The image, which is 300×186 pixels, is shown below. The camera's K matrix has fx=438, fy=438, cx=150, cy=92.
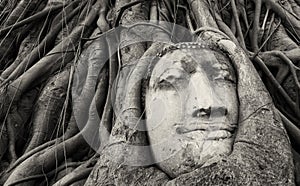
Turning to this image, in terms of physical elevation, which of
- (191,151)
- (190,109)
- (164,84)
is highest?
(164,84)

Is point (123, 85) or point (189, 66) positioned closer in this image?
point (189, 66)

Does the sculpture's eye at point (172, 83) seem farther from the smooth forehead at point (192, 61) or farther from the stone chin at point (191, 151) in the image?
the stone chin at point (191, 151)

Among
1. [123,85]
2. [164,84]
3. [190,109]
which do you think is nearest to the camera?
[190,109]

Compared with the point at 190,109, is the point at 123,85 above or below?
above

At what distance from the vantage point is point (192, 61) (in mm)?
1644

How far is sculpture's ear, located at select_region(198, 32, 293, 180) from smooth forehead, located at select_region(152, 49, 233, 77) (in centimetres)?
7

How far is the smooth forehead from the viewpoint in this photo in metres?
1.64

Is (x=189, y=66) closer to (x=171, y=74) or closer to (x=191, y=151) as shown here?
(x=171, y=74)

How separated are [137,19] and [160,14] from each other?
12cm

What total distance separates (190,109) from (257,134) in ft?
0.80

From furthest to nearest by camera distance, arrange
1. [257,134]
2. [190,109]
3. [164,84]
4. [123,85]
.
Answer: [123,85] < [164,84] < [190,109] < [257,134]

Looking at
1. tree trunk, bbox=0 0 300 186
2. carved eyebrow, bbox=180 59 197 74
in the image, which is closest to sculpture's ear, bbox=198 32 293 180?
tree trunk, bbox=0 0 300 186

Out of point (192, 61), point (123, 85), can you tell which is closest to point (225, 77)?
point (192, 61)

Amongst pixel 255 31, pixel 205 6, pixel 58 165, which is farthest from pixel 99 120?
pixel 255 31
